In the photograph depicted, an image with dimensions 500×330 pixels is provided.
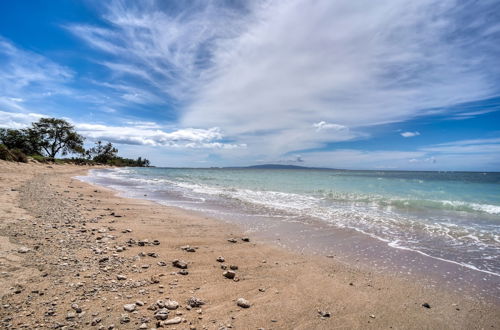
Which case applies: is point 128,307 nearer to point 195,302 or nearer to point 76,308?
point 76,308

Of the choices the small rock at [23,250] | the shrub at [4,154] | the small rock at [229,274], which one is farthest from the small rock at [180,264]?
the shrub at [4,154]

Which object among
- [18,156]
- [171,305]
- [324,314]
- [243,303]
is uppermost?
[18,156]

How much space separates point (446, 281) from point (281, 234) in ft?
14.9

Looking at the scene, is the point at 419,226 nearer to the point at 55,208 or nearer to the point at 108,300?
the point at 108,300

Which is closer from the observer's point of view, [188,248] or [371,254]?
[188,248]

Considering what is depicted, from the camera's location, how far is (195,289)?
424 centimetres

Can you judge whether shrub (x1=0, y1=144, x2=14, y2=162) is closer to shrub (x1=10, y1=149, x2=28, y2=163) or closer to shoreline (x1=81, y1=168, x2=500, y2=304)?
shrub (x1=10, y1=149, x2=28, y2=163)

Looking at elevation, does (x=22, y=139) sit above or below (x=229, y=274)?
above

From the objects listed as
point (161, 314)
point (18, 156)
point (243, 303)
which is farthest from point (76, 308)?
point (18, 156)

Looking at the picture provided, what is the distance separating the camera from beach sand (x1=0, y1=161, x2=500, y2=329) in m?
3.34

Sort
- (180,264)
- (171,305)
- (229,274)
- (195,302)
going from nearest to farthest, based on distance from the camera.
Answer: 1. (171,305)
2. (195,302)
3. (229,274)
4. (180,264)

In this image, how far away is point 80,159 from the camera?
3435 inches

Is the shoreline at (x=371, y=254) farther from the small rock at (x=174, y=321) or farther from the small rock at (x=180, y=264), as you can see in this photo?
the small rock at (x=174, y=321)

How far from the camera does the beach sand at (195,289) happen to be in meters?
3.34
